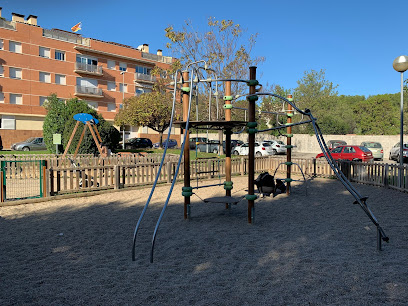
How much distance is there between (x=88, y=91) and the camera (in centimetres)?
4434

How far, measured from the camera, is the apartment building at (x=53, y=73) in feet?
123

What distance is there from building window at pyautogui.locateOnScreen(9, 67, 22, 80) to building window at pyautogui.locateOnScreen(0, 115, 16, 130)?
4.52 meters

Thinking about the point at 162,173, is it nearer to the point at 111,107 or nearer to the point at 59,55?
the point at 59,55

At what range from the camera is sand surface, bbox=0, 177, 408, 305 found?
366 cm

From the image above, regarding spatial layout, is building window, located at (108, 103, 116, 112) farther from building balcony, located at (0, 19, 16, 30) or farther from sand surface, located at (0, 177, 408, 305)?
sand surface, located at (0, 177, 408, 305)

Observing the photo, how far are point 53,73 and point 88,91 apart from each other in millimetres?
4721

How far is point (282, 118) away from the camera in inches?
2068

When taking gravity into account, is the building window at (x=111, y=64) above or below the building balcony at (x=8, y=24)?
below

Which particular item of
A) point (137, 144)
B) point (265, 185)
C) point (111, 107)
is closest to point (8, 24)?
point (111, 107)

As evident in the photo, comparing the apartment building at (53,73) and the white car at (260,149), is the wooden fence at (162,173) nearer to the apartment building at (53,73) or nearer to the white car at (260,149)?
the white car at (260,149)

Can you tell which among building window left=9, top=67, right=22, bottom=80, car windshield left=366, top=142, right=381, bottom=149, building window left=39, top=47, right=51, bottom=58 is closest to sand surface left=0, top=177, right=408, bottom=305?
car windshield left=366, top=142, right=381, bottom=149

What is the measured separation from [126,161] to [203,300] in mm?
11218

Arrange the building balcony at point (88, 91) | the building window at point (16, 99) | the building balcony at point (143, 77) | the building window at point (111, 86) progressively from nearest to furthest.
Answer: the building window at point (16, 99) < the building balcony at point (88, 91) < the building window at point (111, 86) < the building balcony at point (143, 77)

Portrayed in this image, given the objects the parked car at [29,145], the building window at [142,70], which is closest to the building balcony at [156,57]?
the building window at [142,70]
